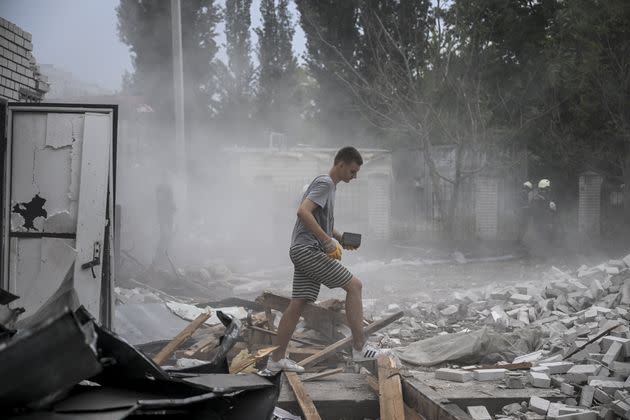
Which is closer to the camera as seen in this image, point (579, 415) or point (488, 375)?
point (579, 415)

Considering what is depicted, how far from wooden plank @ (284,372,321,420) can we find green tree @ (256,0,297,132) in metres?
37.5

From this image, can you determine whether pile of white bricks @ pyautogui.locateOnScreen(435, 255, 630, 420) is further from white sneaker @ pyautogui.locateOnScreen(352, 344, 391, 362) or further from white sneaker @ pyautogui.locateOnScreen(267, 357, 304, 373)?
white sneaker @ pyautogui.locateOnScreen(267, 357, 304, 373)

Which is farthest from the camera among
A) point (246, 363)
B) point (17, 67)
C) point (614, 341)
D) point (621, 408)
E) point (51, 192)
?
point (17, 67)

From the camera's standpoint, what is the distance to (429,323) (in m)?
8.04

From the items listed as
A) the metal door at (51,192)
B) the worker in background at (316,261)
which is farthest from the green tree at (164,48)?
the worker in background at (316,261)

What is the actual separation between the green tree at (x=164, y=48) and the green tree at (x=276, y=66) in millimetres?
6937

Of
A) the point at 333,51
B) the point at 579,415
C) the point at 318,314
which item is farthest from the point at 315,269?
the point at 333,51

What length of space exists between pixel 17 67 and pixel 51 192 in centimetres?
209

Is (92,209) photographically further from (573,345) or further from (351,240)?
(573,345)

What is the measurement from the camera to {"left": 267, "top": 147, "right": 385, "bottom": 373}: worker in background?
529cm

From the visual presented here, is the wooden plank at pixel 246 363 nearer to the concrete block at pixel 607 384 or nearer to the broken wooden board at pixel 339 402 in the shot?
the broken wooden board at pixel 339 402

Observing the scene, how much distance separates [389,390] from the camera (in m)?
4.66

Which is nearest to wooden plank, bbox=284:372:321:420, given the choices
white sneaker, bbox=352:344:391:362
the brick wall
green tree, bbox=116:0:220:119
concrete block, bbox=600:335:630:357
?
white sneaker, bbox=352:344:391:362

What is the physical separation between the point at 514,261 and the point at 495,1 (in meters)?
8.05
